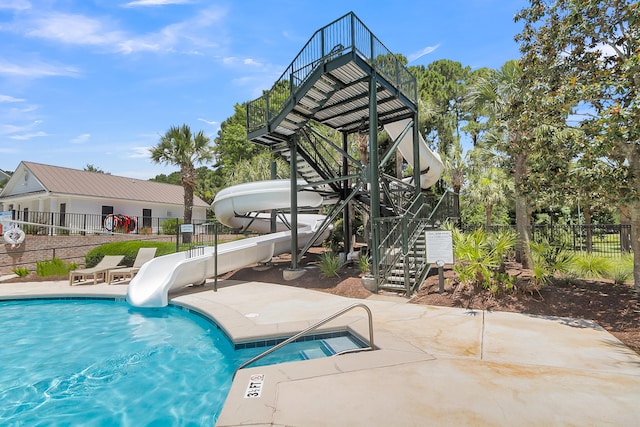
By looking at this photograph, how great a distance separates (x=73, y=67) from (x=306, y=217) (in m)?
12.0

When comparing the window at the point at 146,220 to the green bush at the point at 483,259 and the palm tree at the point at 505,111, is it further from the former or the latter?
the green bush at the point at 483,259

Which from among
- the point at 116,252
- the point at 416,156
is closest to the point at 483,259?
the point at 416,156

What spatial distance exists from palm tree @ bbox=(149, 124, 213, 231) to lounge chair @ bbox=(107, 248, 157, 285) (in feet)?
28.0

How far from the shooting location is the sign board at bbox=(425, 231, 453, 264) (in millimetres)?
7943

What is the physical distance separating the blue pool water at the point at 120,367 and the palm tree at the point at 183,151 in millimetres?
13888

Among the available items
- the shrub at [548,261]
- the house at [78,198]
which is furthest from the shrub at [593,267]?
the house at [78,198]

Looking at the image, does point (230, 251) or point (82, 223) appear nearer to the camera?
point (230, 251)

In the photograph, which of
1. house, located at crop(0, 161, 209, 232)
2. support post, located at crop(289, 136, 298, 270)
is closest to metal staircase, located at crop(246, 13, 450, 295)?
support post, located at crop(289, 136, 298, 270)

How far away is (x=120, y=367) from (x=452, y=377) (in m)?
5.01

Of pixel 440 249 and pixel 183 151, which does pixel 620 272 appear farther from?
pixel 183 151

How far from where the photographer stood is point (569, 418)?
290 cm

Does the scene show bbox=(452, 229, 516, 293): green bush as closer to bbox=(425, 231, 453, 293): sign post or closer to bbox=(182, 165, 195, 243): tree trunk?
bbox=(425, 231, 453, 293): sign post

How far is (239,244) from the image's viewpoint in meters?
12.7

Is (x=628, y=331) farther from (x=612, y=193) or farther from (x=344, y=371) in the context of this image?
(x=344, y=371)
